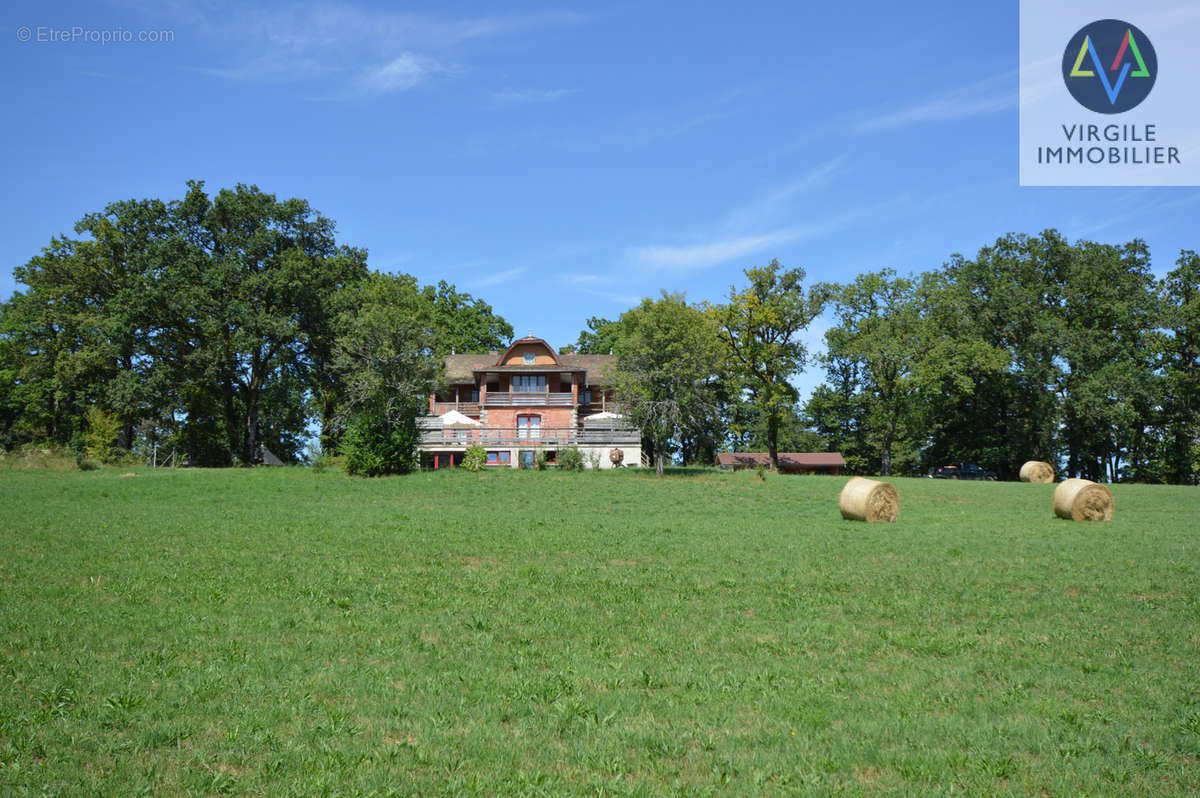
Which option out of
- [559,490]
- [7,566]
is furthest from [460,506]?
[7,566]

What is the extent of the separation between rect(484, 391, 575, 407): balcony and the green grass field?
→ 36.2 m

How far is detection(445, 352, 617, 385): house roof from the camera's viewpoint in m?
52.5

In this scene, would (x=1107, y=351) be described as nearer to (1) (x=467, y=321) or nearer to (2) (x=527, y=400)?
(2) (x=527, y=400)

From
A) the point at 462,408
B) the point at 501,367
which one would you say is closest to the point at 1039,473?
the point at 501,367

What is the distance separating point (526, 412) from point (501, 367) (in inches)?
→ 150

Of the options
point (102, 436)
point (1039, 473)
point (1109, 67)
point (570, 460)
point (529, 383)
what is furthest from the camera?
point (529, 383)

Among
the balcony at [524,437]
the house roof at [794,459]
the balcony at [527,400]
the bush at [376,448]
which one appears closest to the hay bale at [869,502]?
the bush at [376,448]

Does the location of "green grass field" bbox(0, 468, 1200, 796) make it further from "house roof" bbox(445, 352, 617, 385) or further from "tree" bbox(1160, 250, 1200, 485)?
"tree" bbox(1160, 250, 1200, 485)

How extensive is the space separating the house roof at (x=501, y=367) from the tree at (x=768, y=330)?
9.53 m

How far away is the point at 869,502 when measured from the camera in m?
21.3

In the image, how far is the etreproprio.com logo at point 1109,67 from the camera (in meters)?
20.2

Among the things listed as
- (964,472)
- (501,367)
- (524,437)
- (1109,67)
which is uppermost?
(1109,67)

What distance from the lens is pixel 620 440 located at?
4638 cm

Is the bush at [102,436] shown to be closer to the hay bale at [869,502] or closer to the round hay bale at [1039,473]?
the hay bale at [869,502]
